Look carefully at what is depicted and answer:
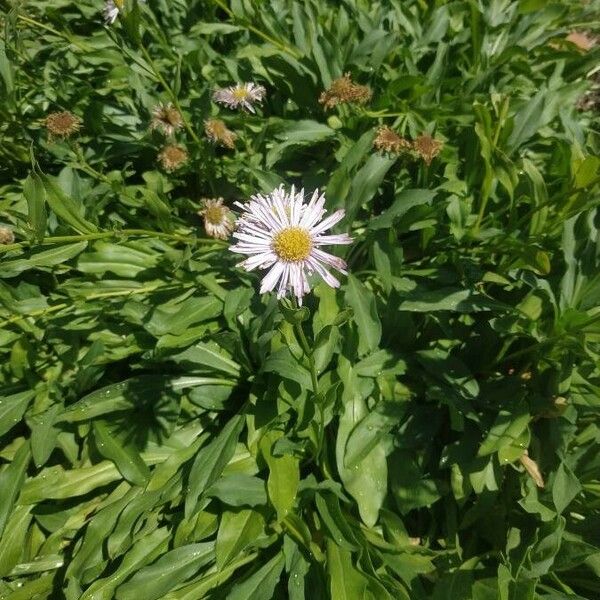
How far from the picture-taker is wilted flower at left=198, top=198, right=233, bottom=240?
2.39 metres

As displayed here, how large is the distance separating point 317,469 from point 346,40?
217 cm

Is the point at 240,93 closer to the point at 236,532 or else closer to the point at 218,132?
the point at 218,132

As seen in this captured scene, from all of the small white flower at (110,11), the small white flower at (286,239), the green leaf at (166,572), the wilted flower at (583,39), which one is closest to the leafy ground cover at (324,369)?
the green leaf at (166,572)

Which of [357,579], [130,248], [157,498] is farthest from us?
[130,248]

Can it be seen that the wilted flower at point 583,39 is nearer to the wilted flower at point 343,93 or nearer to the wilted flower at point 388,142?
the wilted flower at point 343,93

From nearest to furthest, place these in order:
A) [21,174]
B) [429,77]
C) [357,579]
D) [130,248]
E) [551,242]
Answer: [357,579] < [551,242] < [130,248] < [429,77] < [21,174]

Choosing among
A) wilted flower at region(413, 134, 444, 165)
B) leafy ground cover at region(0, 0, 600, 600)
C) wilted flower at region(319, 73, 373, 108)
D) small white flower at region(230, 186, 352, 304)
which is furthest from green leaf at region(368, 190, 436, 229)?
wilted flower at region(319, 73, 373, 108)

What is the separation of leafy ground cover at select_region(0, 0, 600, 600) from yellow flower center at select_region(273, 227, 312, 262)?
0.26 m

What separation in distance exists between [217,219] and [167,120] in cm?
55

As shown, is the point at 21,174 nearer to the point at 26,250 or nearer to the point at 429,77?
the point at 26,250

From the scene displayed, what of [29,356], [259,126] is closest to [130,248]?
[29,356]

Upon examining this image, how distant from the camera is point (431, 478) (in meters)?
2.15

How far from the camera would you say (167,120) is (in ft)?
8.37

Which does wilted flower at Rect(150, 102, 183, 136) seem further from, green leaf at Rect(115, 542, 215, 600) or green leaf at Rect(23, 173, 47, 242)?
green leaf at Rect(115, 542, 215, 600)
